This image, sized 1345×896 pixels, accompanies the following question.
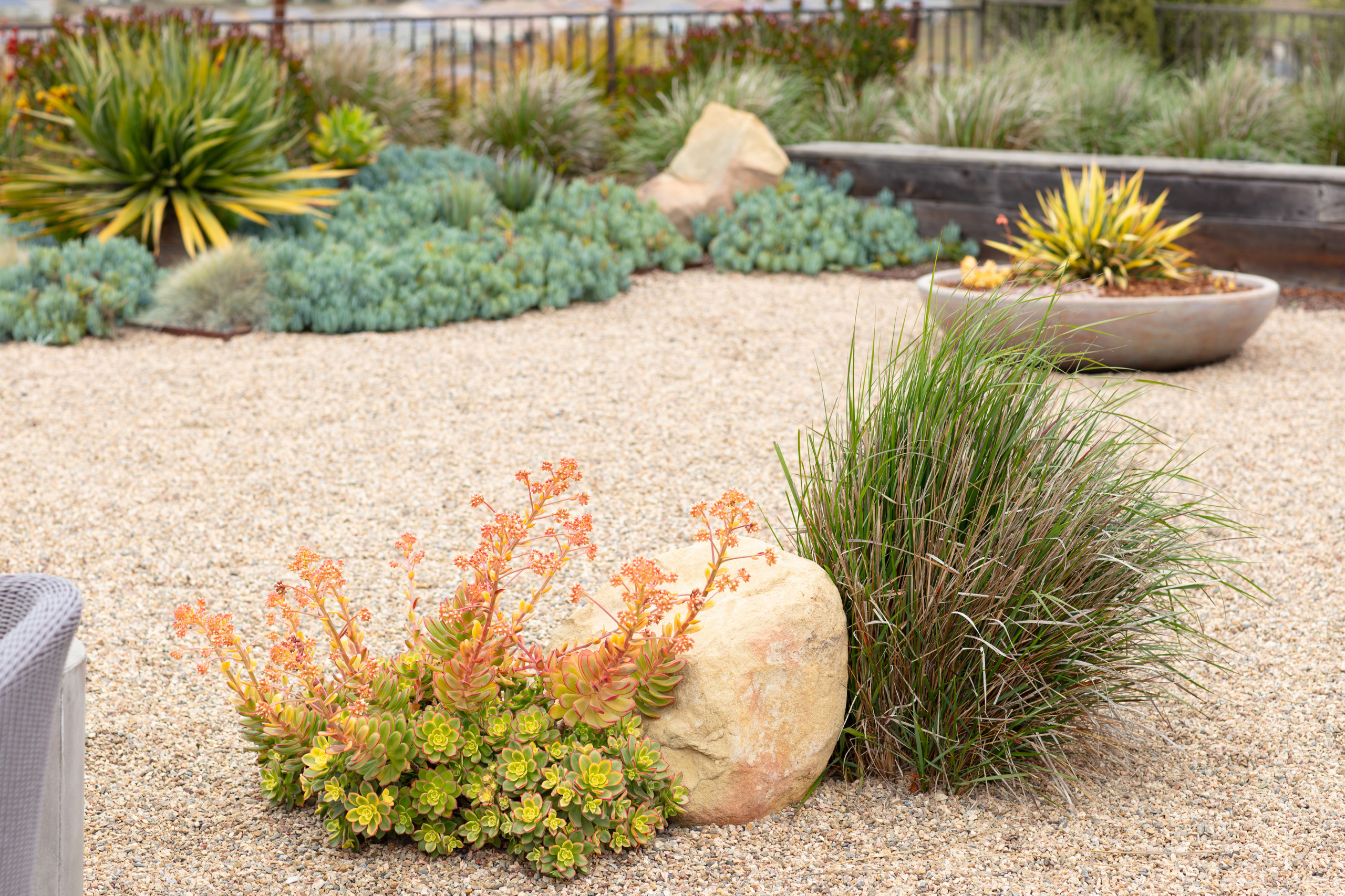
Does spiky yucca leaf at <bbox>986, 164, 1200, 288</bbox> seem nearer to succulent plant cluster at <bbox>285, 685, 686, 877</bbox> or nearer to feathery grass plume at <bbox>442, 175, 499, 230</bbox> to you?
feathery grass plume at <bbox>442, 175, 499, 230</bbox>

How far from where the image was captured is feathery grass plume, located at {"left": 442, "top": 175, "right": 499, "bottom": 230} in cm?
748

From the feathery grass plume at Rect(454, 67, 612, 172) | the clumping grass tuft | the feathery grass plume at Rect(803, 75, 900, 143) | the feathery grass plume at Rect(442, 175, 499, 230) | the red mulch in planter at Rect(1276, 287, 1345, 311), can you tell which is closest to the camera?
the red mulch in planter at Rect(1276, 287, 1345, 311)

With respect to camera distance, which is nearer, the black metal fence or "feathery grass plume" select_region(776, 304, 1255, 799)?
"feathery grass plume" select_region(776, 304, 1255, 799)

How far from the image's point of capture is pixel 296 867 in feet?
6.88

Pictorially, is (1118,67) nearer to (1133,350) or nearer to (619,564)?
(1133,350)

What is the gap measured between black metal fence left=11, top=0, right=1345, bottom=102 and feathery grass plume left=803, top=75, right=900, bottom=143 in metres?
1.13

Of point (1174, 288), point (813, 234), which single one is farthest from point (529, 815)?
point (813, 234)

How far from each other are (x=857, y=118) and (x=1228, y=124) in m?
2.81

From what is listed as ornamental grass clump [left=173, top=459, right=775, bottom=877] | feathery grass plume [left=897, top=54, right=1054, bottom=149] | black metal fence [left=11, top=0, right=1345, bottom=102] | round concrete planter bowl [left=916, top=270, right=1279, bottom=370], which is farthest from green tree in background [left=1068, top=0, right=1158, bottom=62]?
ornamental grass clump [left=173, top=459, right=775, bottom=877]

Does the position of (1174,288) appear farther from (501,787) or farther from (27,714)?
(27,714)

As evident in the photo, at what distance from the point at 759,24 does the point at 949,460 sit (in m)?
9.10

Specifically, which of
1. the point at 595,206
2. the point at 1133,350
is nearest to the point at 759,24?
the point at 595,206

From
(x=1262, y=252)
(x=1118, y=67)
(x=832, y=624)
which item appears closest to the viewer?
(x=832, y=624)

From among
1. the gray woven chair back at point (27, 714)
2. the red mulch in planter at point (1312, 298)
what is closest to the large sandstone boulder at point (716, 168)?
the red mulch in planter at point (1312, 298)
